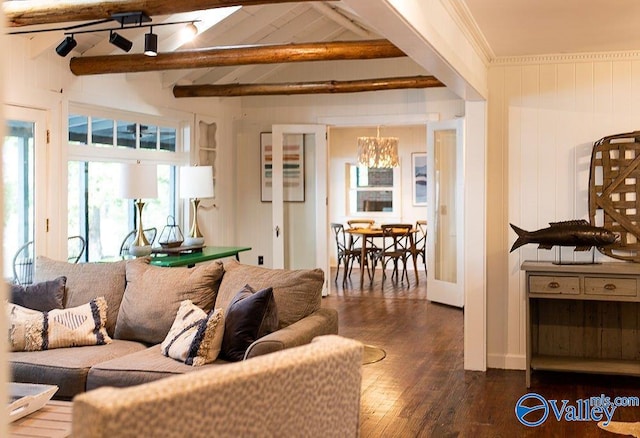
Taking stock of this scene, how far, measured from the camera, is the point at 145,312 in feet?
13.5

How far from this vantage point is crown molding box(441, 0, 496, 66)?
3.64 meters

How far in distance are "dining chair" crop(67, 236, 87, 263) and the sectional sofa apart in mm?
1610

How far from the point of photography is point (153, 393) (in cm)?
111

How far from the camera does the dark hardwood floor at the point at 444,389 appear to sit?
3.93 m

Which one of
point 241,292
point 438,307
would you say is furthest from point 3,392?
point 438,307

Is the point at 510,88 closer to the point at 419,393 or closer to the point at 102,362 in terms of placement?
the point at 419,393

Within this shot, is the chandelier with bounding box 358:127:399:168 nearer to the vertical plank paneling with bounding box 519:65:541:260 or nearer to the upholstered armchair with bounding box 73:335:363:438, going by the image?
the vertical plank paneling with bounding box 519:65:541:260

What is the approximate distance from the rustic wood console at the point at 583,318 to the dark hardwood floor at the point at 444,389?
151 millimetres

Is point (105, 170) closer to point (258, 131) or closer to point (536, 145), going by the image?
point (258, 131)

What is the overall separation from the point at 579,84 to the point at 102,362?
3.78 metres

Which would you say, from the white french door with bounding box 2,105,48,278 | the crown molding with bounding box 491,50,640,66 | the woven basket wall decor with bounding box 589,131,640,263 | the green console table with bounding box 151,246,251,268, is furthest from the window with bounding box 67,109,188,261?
the woven basket wall decor with bounding box 589,131,640,263

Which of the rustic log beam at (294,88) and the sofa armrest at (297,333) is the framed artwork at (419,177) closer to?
the rustic log beam at (294,88)

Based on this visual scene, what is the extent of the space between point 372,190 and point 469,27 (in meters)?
7.65

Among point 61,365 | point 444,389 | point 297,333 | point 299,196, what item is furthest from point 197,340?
point 299,196
